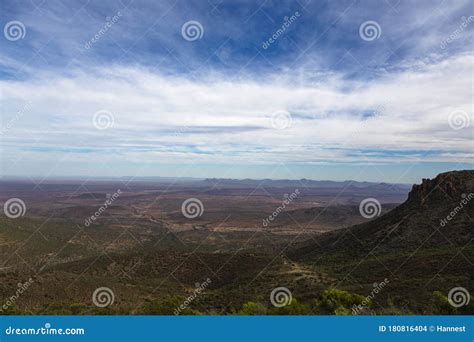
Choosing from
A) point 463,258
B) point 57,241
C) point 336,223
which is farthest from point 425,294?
point 336,223

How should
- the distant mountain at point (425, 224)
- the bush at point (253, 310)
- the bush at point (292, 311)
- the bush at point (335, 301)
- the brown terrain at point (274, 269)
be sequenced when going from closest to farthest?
the bush at point (292, 311), the bush at point (253, 310), the bush at point (335, 301), the brown terrain at point (274, 269), the distant mountain at point (425, 224)

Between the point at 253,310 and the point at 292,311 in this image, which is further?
the point at 253,310

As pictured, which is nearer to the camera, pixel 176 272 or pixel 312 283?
pixel 312 283

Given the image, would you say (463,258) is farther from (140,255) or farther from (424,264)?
(140,255)

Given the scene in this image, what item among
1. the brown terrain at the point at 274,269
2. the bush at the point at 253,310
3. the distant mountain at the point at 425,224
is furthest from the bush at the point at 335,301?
the distant mountain at the point at 425,224

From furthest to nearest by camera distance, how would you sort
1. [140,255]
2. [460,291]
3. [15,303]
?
[140,255], [15,303], [460,291]

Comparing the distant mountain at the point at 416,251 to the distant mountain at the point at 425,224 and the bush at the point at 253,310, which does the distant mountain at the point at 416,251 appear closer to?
the distant mountain at the point at 425,224

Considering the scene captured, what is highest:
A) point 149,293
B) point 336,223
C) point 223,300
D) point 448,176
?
point 336,223

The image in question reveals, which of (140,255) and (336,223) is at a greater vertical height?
(336,223)

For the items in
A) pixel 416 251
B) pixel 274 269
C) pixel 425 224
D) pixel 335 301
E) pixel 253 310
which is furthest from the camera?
pixel 425 224

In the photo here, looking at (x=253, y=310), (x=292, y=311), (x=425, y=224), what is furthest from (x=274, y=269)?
(x=425, y=224)

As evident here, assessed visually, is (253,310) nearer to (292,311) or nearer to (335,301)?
(292,311)
